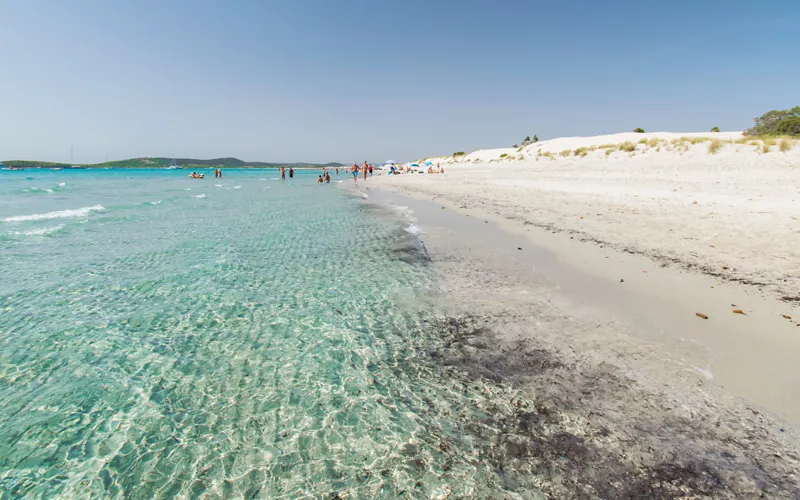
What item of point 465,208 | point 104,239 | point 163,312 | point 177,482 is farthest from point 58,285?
point 465,208

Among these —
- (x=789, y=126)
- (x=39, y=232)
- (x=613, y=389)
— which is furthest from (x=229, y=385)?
(x=789, y=126)

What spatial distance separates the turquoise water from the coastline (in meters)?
0.66

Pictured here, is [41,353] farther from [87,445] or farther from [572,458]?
[572,458]

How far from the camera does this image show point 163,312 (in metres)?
6.88

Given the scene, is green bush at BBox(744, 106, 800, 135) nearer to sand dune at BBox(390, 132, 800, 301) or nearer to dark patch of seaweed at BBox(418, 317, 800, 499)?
sand dune at BBox(390, 132, 800, 301)

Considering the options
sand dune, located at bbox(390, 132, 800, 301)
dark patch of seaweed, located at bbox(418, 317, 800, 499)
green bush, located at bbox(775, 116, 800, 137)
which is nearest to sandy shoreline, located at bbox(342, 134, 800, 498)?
dark patch of seaweed, located at bbox(418, 317, 800, 499)

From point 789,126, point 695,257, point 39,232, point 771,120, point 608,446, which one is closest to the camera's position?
point 608,446

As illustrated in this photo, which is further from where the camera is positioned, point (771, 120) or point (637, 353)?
point (771, 120)

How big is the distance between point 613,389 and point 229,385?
16.2ft

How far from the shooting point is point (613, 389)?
432cm

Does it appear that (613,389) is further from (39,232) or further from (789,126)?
(789,126)

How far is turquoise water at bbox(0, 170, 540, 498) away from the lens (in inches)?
129

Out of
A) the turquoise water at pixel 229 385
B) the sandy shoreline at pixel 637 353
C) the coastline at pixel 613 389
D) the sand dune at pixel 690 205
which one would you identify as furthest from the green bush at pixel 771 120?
the turquoise water at pixel 229 385

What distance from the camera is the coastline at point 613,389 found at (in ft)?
10.4
